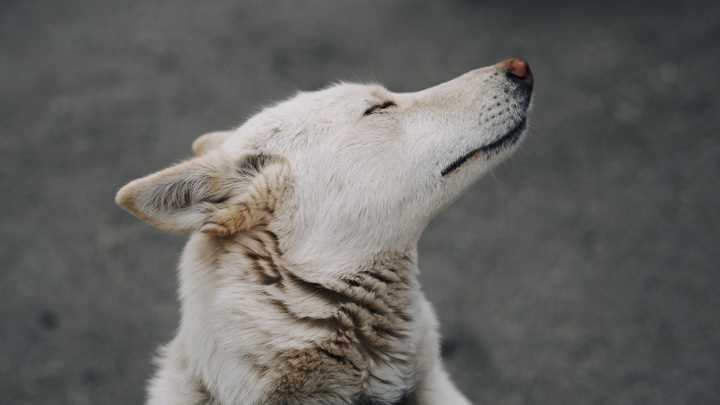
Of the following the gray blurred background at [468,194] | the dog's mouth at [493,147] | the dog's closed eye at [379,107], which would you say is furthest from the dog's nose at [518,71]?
the gray blurred background at [468,194]

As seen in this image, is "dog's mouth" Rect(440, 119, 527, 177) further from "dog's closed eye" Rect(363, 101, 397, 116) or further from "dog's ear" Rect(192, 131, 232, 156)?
"dog's ear" Rect(192, 131, 232, 156)

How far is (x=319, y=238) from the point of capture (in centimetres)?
237

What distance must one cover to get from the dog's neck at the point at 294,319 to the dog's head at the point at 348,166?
10 centimetres

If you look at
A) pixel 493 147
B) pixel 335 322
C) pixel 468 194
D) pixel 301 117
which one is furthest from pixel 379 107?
pixel 468 194

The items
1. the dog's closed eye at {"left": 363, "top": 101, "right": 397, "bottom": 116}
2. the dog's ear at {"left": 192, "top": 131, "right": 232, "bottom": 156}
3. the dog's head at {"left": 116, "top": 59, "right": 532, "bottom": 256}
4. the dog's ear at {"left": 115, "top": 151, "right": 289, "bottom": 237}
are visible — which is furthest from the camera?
the dog's ear at {"left": 192, "top": 131, "right": 232, "bottom": 156}

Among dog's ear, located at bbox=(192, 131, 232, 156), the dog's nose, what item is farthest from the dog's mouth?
dog's ear, located at bbox=(192, 131, 232, 156)

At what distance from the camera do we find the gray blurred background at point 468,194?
4.07m

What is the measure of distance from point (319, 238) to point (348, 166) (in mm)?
294

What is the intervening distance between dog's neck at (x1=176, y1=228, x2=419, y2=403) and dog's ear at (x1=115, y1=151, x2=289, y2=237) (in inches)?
3.7

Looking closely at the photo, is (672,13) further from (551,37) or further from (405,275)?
(405,275)

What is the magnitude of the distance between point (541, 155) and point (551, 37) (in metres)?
1.39

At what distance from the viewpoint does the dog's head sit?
92.6 inches

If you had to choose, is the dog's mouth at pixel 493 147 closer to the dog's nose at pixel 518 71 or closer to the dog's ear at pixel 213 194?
the dog's nose at pixel 518 71

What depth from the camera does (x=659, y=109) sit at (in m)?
5.16
